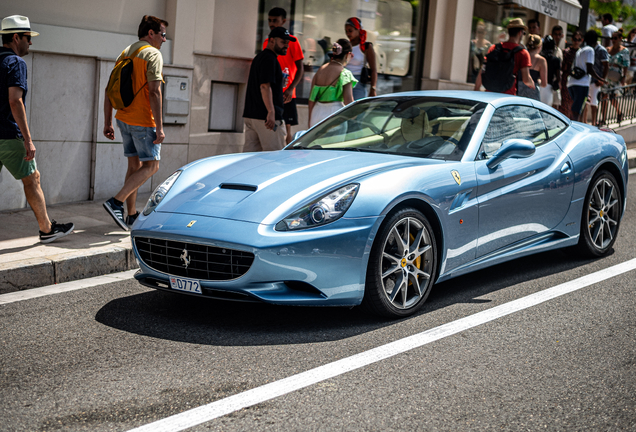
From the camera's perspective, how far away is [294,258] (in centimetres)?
412

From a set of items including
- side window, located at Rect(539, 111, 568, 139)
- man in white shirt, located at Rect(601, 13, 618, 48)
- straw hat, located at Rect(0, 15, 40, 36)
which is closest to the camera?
straw hat, located at Rect(0, 15, 40, 36)

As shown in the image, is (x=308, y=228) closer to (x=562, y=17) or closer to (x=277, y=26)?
(x=277, y=26)

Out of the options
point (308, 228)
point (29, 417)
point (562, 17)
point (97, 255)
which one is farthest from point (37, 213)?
point (562, 17)

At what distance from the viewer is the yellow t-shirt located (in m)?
6.64

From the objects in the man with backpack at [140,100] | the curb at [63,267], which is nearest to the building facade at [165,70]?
the man with backpack at [140,100]

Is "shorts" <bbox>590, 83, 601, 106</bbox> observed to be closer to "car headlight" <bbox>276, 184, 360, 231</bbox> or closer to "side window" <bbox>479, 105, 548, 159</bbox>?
"side window" <bbox>479, 105, 548, 159</bbox>

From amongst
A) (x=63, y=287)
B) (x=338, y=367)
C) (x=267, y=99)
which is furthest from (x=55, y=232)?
(x=338, y=367)

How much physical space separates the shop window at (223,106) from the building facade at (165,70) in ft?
0.04

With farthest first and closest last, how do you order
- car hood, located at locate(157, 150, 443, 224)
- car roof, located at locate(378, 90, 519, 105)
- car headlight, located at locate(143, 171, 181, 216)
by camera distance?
car roof, located at locate(378, 90, 519, 105) → car headlight, located at locate(143, 171, 181, 216) → car hood, located at locate(157, 150, 443, 224)

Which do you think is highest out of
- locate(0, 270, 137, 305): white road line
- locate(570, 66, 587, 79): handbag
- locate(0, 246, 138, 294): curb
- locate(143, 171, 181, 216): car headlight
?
locate(570, 66, 587, 79): handbag

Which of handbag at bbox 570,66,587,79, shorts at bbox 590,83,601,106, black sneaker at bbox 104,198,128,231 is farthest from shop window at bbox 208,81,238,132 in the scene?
shorts at bbox 590,83,601,106

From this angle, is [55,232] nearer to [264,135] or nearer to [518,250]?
[264,135]

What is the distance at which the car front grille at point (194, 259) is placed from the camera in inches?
164

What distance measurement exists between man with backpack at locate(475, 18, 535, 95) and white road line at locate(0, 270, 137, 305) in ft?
19.4
